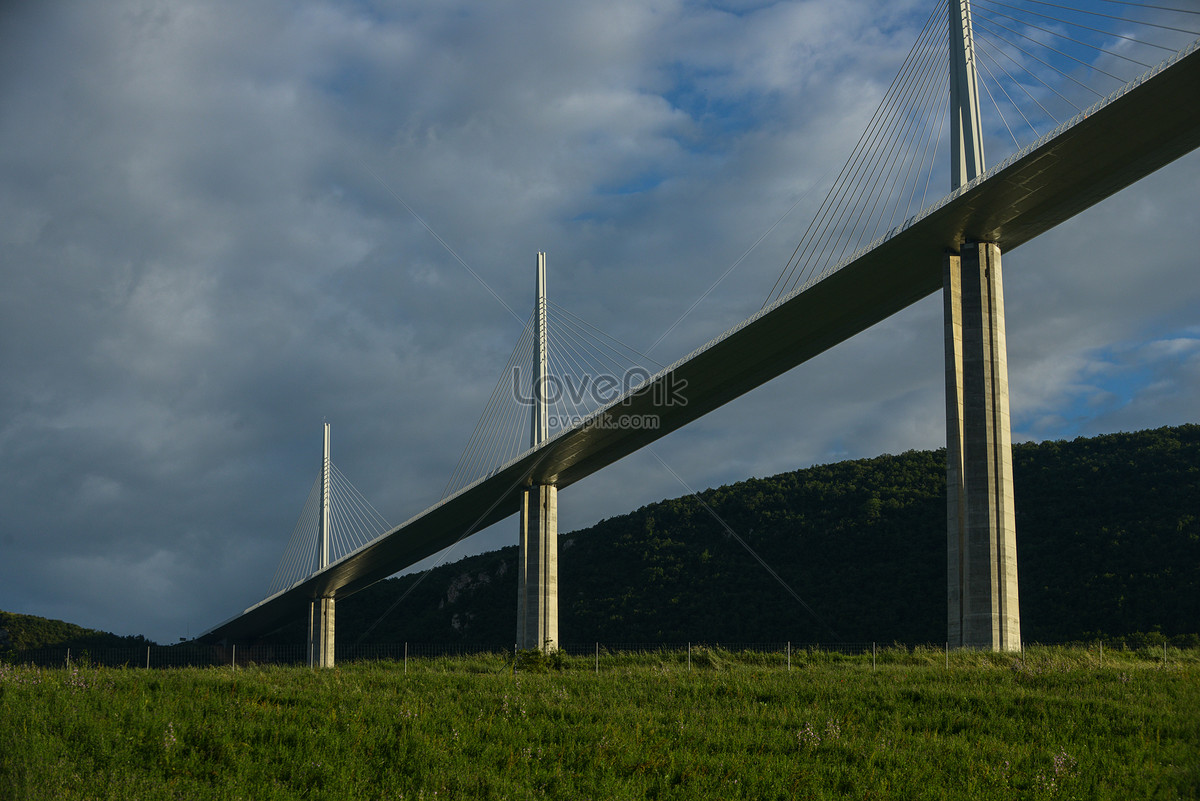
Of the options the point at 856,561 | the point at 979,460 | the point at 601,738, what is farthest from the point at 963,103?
the point at 856,561

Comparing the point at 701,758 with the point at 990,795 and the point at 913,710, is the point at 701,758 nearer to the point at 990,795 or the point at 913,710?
the point at 990,795

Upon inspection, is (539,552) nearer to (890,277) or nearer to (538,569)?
(538,569)

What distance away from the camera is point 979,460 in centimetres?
2894

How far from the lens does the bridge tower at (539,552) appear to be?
162 ft

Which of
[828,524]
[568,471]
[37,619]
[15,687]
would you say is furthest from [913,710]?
[37,619]

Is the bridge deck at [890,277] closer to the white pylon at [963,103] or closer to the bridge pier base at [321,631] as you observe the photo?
the white pylon at [963,103]

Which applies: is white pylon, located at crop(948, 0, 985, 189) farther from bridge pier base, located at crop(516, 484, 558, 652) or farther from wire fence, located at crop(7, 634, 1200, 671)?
bridge pier base, located at crop(516, 484, 558, 652)

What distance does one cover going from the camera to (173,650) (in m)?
73.0

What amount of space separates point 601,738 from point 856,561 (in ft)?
154

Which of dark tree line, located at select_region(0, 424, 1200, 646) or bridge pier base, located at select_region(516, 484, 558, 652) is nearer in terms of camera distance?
dark tree line, located at select_region(0, 424, 1200, 646)

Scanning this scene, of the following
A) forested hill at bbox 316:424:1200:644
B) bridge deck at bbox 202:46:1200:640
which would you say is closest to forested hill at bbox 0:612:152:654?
forested hill at bbox 316:424:1200:644

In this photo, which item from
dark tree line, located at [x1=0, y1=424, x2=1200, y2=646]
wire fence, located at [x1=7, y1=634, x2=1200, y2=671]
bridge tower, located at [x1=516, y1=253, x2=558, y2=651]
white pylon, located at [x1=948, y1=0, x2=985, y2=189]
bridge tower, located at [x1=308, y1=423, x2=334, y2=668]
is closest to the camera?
wire fence, located at [x1=7, y1=634, x2=1200, y2=671]

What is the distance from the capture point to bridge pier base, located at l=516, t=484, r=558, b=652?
163 feet

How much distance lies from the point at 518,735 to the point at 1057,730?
7902 millimetres
